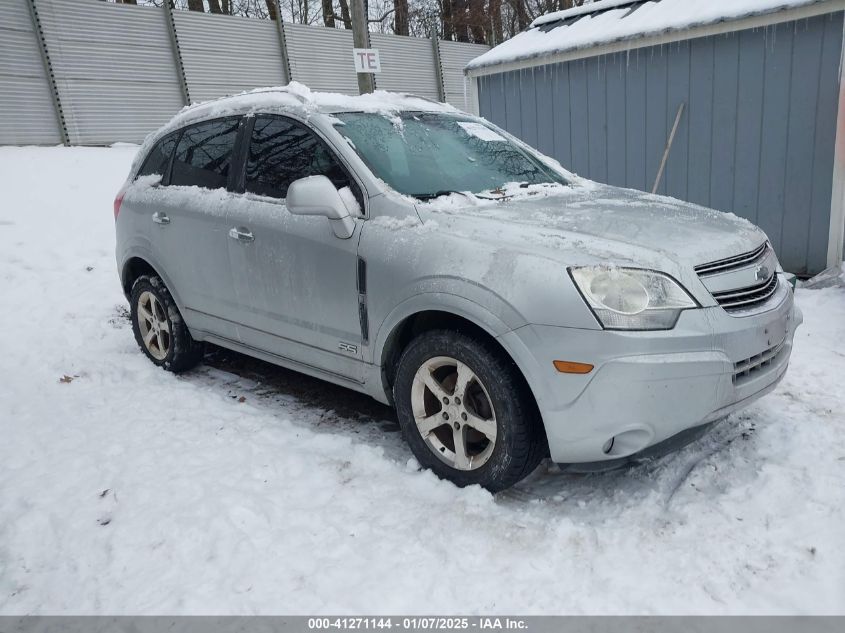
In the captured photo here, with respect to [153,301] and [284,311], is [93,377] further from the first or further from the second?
[284,311]

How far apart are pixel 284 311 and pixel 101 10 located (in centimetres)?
1190

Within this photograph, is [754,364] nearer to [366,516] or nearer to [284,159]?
[366,516]

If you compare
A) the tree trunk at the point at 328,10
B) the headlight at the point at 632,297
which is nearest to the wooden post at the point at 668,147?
the headlight at the point at 632,297

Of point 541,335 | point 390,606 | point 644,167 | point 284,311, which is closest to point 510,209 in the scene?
point 541,335

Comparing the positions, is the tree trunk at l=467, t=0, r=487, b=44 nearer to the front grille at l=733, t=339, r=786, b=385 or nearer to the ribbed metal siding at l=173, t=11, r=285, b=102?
the ribbed metal siding at l=173, t=11, r=285, b=102

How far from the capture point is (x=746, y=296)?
8.79 feet

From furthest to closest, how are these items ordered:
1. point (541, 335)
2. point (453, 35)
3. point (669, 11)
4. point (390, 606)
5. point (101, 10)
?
point (453, 35)
point (101, 10)
point (669, 11)
point (541, 335)
point (390, 606)

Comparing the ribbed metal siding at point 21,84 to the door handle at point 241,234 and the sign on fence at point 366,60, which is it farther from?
the door handle at point 241,234

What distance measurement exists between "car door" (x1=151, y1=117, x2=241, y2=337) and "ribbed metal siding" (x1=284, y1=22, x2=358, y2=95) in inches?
469

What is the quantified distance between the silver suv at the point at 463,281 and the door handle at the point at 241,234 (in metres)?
0.02

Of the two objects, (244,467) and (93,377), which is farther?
(93,377)

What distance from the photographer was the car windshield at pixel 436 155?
10.6ft

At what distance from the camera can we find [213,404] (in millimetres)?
4035

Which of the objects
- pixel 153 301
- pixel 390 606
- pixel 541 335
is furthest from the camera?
pixel 153 301
